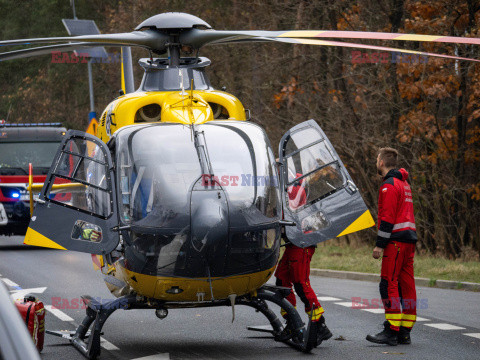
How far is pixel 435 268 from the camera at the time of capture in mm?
16906

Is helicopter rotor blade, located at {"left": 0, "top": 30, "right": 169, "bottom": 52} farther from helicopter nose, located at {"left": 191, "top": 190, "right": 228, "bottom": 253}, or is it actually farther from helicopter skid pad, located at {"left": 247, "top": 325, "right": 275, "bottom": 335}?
helicopter skid pad, located at {"left": 247, "top": 325, "right": 275, "bottom": 335}

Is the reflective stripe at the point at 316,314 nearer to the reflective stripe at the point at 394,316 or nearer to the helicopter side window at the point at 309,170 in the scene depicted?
the reflective stripe at the point at 394,316

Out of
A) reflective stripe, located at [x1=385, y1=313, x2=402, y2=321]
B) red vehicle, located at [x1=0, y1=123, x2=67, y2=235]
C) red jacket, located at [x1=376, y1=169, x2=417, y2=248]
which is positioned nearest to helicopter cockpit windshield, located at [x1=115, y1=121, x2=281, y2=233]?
red jacket, located at [x1=376, y1=169, x2=417, y2=248]

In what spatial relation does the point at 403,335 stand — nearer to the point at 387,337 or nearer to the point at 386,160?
the point at 387,337

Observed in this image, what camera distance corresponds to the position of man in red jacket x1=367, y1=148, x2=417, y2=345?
30.9 ft

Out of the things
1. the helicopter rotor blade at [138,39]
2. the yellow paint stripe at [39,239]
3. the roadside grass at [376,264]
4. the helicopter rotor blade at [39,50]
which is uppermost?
the helicopter rotor blade at [138,39]

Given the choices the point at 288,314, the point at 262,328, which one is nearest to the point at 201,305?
the point at 288,314

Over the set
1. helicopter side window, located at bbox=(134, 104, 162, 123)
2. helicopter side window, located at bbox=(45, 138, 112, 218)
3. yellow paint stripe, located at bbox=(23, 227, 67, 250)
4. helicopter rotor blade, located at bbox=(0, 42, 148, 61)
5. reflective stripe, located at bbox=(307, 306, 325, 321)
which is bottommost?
reflective stripe, located at bbox=(307, 306, 325, 321)

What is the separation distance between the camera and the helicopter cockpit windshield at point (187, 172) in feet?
26.2

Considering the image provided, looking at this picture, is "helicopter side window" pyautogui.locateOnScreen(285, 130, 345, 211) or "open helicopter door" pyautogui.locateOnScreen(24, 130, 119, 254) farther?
"helicopter side window" pyautogui.locateOnScreen(285, 130, 345, 211)

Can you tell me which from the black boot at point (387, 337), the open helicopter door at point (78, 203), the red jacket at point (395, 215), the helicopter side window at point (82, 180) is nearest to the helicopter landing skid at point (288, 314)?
the black boot at point (387, 337)

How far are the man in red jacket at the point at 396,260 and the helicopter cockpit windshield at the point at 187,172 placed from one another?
148 centimetres

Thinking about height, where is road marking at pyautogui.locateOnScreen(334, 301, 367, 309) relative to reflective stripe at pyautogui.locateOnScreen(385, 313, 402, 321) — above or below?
below

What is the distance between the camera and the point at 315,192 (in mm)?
9227
